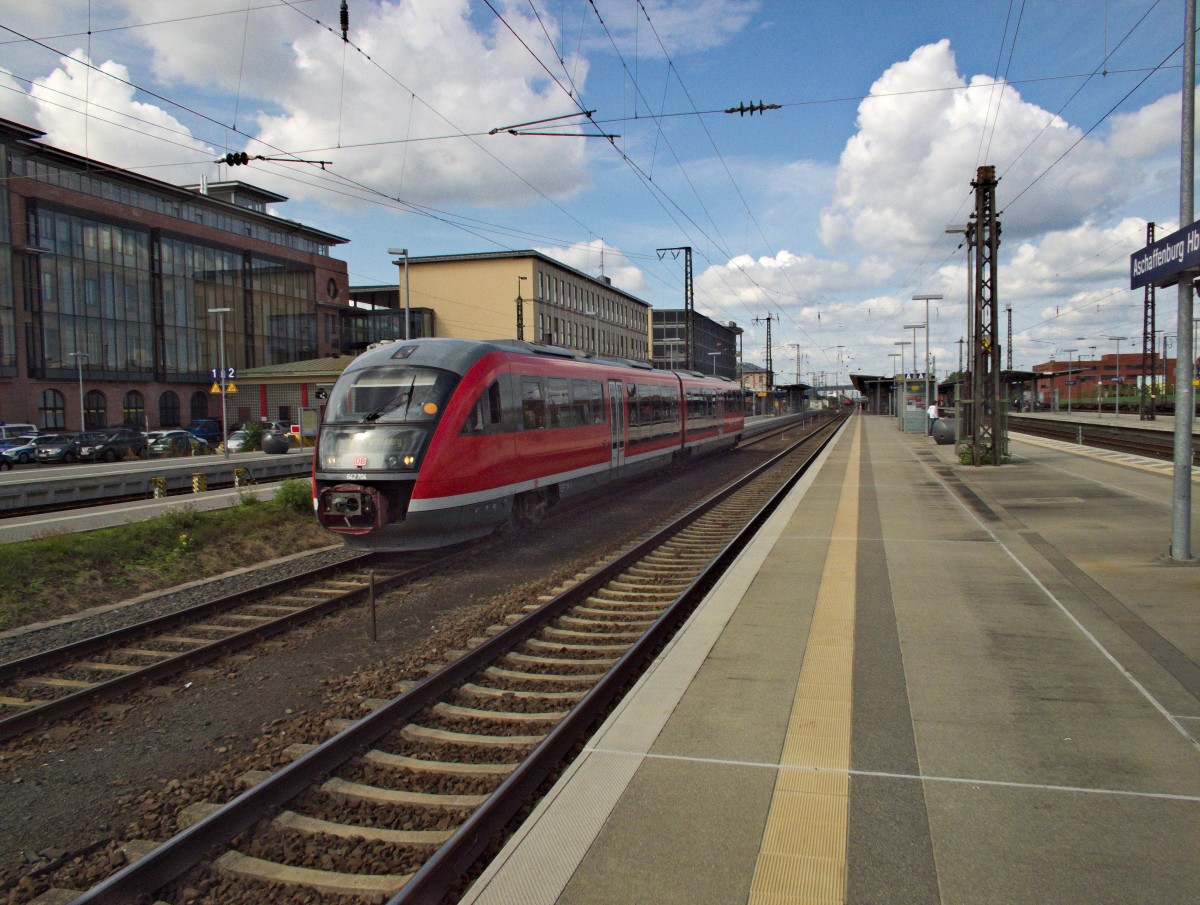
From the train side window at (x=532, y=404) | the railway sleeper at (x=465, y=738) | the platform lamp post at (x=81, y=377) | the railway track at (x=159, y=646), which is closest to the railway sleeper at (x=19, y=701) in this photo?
the railway track at (x=159, y=646)

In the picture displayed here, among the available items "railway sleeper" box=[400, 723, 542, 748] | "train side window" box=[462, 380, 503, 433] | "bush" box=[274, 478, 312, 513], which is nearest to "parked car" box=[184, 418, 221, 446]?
"bush" box=[274, 478, 312, 513]

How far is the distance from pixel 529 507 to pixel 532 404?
1.78m

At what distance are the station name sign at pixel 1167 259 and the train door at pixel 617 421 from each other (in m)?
9.92

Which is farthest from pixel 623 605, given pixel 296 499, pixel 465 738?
pixel 296 499

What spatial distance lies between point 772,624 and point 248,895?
190 inches

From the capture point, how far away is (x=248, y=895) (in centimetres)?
377

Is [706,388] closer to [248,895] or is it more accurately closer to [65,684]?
[65,684]

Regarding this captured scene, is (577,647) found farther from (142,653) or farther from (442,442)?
(442,442)

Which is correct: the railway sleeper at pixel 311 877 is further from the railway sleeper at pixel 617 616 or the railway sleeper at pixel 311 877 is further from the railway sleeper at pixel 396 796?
the railway sleeper at pixel 617 616

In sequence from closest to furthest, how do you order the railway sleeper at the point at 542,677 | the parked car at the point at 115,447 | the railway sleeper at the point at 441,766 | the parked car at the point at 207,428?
the railway sleeper at the point at 441,766 < the railway sleeper at the point at 542,677 < the parked car at the point at 115,447 < the parked car at the point at 207,428

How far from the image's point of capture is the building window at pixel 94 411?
4888 centimetres

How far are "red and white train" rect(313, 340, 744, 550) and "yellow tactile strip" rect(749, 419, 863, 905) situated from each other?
5441 millimetres

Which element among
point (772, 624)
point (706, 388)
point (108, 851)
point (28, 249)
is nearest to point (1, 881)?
point (108, 851)

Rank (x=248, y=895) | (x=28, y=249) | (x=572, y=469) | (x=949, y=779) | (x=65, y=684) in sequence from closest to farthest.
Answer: (x=248, y=895) < (x=949, y=779) < (x=65, y=684) < (x=572, y=469) < (x=28, y=249)
